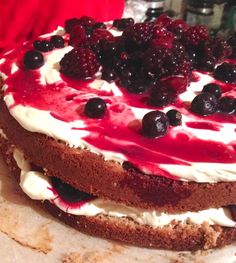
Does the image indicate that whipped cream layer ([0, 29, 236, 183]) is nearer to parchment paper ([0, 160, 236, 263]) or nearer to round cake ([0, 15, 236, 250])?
round cake ([0, 15, 236, 250])

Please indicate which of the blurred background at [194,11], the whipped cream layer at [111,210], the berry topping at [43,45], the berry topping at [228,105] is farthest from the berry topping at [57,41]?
the blurred background at [194,11]

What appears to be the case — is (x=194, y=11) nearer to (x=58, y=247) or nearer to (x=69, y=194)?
(x=69, y=194)

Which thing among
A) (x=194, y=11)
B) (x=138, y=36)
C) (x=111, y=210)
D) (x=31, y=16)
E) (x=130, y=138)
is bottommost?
(x=194, y=11)

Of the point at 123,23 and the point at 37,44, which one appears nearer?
the point at 37,44

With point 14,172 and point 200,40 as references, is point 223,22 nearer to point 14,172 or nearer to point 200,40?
point 200,40

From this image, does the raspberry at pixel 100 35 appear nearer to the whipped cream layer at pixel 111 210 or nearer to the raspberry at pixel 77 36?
the raspberry at pixel 77 36

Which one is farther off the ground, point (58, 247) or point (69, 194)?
point (69, 194)

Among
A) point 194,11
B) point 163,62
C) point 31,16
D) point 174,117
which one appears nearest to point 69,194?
point 174,117
